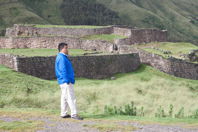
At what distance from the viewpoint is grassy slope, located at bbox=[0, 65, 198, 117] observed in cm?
2259

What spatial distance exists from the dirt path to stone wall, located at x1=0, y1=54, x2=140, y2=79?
1372cm

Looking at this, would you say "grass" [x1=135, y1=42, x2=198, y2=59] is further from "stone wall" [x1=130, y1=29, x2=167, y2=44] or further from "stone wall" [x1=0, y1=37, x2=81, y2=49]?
"stone wall" [x1=0, y1=37, x2=81, y2=49]

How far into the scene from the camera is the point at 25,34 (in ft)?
183

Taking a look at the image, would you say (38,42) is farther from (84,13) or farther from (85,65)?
(84,13)

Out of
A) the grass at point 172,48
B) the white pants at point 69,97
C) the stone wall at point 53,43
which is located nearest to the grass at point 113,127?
the white pants at point 69,97

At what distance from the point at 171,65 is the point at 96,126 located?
84.5 feet

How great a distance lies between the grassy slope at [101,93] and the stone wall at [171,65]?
5.04m

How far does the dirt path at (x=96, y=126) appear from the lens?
13.6 m

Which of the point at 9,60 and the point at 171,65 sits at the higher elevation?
the point at 9,60

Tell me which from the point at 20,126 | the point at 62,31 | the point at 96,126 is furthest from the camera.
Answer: the point at 62,31

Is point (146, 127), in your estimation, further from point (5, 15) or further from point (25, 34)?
point (5, 15)

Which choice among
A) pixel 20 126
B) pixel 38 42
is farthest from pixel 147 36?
pixel 20 126

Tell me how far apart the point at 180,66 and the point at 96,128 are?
2682cm

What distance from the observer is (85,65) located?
32656 millimetres
